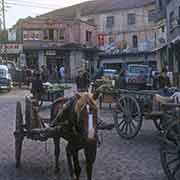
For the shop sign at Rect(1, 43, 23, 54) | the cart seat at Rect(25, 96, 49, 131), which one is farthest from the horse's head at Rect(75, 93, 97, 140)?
the shop sign at Rect(1, 43, 23, 54)

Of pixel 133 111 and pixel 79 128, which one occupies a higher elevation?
pixel 79 128

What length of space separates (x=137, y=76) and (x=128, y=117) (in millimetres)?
19667

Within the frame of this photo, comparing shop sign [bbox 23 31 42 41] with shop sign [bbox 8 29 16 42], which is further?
shop sign [bbox 23 31 42 41]

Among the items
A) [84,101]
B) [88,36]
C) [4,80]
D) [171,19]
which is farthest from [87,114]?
[88,36]

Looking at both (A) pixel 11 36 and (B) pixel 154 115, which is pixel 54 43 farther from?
(B) pixel 154 115

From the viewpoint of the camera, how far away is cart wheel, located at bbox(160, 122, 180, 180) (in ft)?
21.7

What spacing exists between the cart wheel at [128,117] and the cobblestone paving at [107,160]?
207 mm

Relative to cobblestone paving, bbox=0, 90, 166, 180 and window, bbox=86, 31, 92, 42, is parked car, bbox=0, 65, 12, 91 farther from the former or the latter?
window, bbox=86, 31, 92, 42

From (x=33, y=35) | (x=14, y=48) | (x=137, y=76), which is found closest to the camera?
(x=137, y=76)

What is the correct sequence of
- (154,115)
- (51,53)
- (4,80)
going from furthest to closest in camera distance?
1. (51,53)
2. (4,80)
3. (154,115)

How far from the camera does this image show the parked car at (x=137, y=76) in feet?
93.4

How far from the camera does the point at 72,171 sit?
23.3ft

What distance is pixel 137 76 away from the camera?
101 ft

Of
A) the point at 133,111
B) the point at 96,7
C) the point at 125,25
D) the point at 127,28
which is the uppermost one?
the point at 96,7
